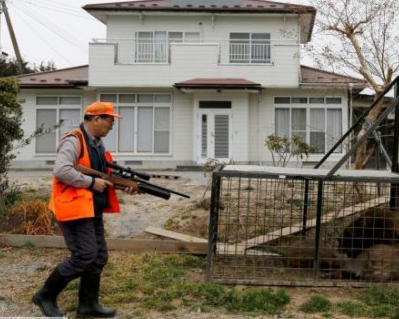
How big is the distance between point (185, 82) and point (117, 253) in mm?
14167

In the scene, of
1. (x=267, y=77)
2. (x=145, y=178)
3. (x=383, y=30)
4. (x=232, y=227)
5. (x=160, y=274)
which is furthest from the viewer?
(x=267, y=77)

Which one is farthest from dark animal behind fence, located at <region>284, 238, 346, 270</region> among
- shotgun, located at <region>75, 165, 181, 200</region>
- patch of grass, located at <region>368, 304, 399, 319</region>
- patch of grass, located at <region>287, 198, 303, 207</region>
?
shotgun, located at <region>75, 165, 181, 200</region>

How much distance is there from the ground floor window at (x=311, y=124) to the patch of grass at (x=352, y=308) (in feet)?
54.4

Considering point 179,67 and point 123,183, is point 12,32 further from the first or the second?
point 123,183

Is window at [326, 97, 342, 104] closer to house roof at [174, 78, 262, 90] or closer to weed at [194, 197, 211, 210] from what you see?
house roof at [174, 78, 262, 90]

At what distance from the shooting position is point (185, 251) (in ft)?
22.6

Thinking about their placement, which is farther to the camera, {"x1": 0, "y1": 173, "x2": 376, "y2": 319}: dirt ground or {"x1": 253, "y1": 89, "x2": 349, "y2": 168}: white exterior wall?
{"x1": 253, "y1": 89, "x2": 349, "y2": 168}: white exterior wall

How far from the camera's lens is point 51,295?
4.53m

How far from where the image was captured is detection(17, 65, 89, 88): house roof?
21.3 metres

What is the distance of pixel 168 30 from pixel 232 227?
16.1 meters

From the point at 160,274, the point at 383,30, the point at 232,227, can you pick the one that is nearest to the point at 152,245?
the point at 160,274

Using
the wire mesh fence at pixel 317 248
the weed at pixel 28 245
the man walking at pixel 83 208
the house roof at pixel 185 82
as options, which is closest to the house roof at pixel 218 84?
the house roof at pixel 185 82

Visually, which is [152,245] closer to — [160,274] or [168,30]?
[160,274]

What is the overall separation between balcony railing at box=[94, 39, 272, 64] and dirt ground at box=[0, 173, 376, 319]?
11.1 m
